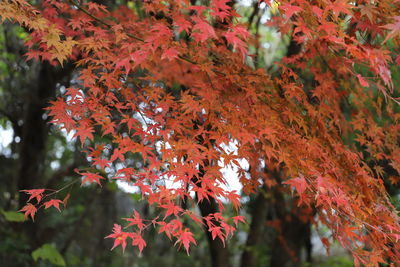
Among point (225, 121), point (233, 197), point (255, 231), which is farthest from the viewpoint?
point (255, 231)

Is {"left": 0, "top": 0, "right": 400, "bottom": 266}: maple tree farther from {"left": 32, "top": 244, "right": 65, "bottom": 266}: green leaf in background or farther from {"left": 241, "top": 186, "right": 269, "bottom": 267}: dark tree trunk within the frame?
{"left": 241, "top": 186, "right": 269, "bottom": 267}: dark tree trunk

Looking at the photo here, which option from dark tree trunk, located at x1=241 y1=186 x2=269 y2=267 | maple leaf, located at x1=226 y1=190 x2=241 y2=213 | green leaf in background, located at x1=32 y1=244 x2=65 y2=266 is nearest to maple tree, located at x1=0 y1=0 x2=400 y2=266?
maple leaf, located at x1=226 y1=190 x2=241 y2=213

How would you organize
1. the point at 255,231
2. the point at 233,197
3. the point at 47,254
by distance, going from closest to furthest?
the point at 233,197 < the point at 47,254 < the point at 255,231

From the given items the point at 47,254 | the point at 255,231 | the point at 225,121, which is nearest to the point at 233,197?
the point at 225,121

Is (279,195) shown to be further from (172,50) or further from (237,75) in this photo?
(172,50)

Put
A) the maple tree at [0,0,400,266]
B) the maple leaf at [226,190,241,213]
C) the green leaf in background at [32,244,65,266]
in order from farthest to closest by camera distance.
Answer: the green leaf in background at [32,244,65,266] < the maple leaf at [226,190,241,213] < the maple tree at [0,0,400,266]

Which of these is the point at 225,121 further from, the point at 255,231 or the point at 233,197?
the point at 255,231

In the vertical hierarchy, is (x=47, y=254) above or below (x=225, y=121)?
below

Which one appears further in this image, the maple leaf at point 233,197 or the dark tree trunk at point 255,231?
the dark tree trunk at point 255,231

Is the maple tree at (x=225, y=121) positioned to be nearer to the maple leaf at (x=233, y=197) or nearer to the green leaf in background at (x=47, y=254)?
the maple leaf at (x=233, y=197)

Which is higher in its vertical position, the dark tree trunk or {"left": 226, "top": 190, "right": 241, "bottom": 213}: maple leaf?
{"left": 226, "top": 190, "right": 241, "bottom": 213}: maple leaf

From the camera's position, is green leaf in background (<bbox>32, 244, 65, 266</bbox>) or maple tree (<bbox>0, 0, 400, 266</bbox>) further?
green leaf in background (<bbox>32, 244, 65, 266</bbox>)

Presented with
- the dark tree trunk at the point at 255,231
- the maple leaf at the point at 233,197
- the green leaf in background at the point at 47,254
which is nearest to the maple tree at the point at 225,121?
the maple leaf at the point at 233,197

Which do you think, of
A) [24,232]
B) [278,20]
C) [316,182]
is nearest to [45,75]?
[24,232]
